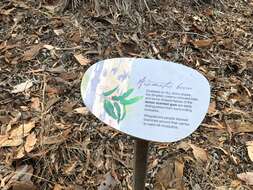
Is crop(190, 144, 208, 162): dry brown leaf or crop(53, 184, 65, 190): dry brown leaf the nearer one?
crop(53, 184, 65, 190): dry brown leaf

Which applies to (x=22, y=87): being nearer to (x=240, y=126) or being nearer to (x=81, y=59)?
(x=81, y=59)

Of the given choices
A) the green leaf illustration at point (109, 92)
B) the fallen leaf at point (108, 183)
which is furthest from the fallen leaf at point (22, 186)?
the green leaf illustration at point (109, 92)

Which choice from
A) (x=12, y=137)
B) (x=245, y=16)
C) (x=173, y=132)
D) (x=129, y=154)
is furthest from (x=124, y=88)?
(x=245, y=16)

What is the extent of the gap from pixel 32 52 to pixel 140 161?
3.47 feet

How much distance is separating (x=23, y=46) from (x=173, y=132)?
126 cm

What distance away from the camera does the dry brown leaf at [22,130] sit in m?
1.80

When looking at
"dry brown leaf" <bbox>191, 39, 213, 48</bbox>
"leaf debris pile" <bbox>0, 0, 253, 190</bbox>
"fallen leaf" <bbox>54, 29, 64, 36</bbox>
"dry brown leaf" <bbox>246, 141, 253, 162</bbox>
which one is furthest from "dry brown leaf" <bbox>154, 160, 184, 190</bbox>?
"fallen leaf" <bbox>54, 29, 64, 36</bbox>

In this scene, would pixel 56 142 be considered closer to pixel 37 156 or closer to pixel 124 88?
pixel 37 156

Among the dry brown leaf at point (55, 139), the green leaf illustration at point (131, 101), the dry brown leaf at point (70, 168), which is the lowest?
the dry brown leaf at point (70, 168)

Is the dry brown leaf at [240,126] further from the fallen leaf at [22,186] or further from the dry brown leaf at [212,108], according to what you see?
the fallen leaf at [22,186]

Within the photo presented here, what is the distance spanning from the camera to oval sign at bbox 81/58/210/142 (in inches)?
46.0

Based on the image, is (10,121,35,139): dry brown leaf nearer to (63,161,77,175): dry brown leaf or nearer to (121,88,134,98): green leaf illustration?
(63,161,77,175): dry brown leaf

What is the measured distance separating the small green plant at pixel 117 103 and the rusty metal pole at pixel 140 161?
0.10m

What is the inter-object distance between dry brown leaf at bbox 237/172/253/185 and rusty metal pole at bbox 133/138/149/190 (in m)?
0.52
